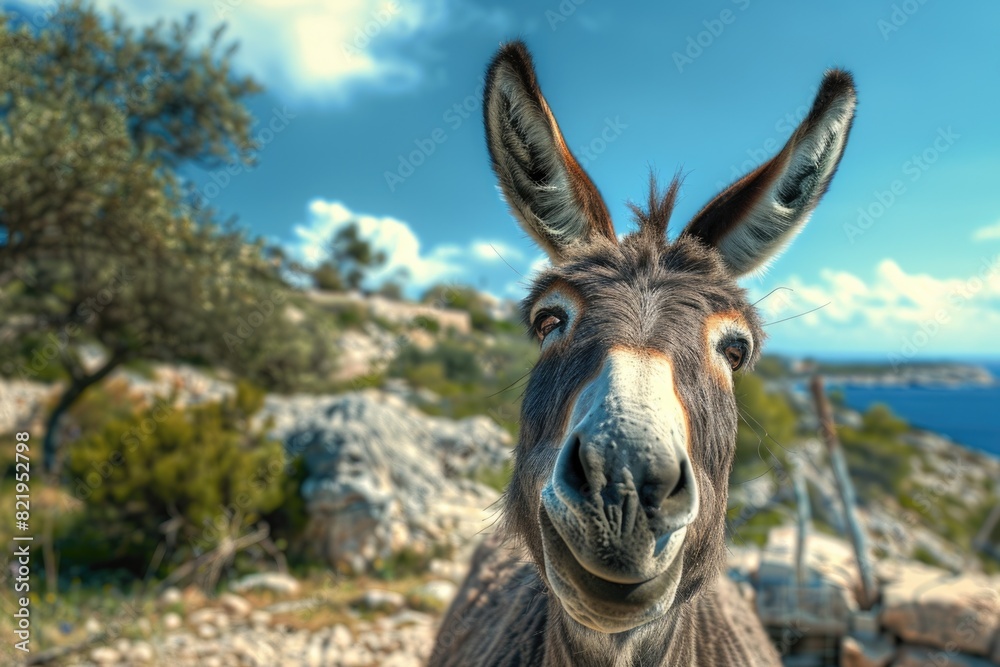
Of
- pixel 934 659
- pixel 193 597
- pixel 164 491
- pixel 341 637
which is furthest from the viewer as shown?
pixel 164 491

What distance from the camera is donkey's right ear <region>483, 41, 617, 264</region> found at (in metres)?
2.48

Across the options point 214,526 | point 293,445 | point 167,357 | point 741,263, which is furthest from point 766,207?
point 167,357

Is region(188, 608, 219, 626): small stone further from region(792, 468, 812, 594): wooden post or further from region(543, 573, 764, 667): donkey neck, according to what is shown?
region(792, 468, 812, 594): wooden post

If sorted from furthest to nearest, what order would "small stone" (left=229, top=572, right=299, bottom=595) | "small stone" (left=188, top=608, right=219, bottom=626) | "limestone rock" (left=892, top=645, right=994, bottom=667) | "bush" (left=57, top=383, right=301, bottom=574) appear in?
"bush" (left=57, top=383, right=301, bottom=574), "small stone" (left=229, top=572, right=299, bottom=595), "small stone" (left=188, top=608, right=219, bottom=626), "limestone rock" (left=892, top=645, right=994, bottom=667)

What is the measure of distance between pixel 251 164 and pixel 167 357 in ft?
21.9

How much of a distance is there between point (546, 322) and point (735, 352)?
0.71 m

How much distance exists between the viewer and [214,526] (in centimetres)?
877

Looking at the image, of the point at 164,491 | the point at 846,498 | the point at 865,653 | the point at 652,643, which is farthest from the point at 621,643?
the point at 164,491

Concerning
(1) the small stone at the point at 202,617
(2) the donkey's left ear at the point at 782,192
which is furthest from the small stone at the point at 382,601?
(2) the donkey's left ear at the point at 782,192

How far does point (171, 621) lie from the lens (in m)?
7.02

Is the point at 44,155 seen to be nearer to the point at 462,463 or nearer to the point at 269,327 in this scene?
the point at 269,327

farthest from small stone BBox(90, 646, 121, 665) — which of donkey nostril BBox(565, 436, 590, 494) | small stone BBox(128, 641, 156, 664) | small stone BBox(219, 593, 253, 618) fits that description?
donkey nostril BBox(565, 436, 590, 494)

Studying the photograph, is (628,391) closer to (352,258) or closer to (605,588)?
(605,588)

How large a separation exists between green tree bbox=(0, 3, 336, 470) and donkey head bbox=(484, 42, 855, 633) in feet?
21.3
